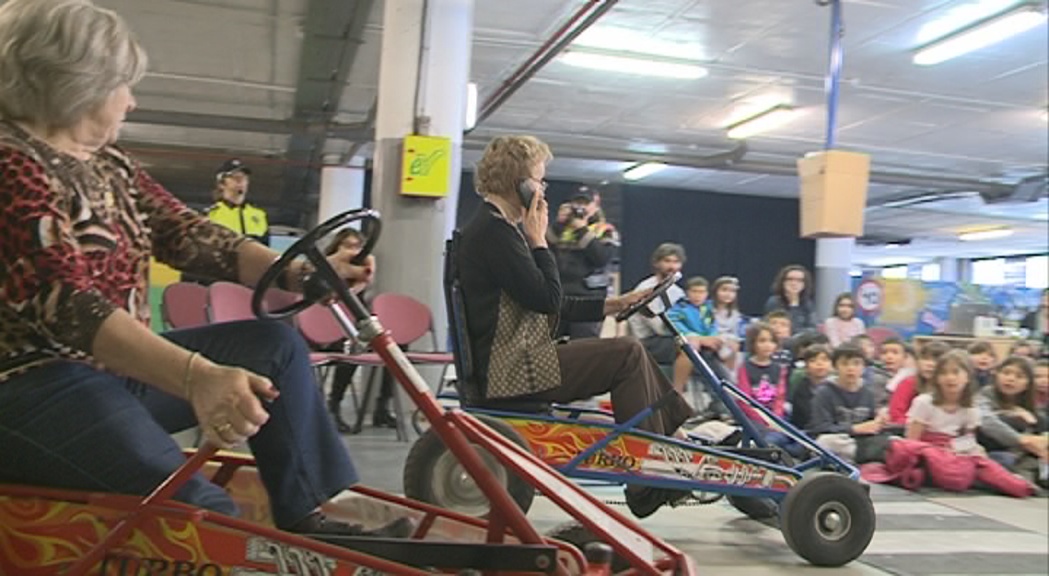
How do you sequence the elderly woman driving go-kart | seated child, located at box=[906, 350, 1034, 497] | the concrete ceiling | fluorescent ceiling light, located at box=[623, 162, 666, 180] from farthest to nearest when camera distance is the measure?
1. fluorescent ceiling light, located at box=[623, 162, 666, 180]
2. the concrete ceiling
3. seated child, located at box=[906, 350, 1034, 497]
4. the elderly woman driving go-kart

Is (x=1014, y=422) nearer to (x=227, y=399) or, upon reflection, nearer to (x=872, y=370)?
(x=872, y=370)

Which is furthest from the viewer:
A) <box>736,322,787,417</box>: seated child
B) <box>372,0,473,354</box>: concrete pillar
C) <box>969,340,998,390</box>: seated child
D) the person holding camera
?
<box>969,340,998,390</box>: seated child

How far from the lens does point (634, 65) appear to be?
8.24 m

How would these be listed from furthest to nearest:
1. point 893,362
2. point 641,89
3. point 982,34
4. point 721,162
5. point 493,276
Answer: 1. point 721,162
2. point 641,89
3. point 982,34
4. point 893,362
5. point 493,276

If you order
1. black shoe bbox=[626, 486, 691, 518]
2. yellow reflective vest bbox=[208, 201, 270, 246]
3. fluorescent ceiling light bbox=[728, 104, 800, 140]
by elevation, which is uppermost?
fluorescent ceiling light bbox=[728, 104, 800, 140]

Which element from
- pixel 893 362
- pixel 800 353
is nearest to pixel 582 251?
pixel 800 353

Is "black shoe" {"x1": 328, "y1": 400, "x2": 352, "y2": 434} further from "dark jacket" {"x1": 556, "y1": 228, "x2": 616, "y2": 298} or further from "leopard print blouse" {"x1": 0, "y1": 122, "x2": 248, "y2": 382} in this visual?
"leopard print blouse" {"x1": 0, "y1": 122, "x2": 248, "y2": 382}

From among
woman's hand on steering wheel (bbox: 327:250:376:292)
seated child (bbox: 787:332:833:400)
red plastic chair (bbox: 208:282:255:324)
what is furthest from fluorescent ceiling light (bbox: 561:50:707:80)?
woman's hand on steering wheel (bbox: 327:250:376:292)

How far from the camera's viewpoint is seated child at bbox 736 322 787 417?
5.10 meters

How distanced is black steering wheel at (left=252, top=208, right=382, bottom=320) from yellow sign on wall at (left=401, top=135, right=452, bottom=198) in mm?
3887

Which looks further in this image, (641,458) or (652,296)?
(652,296)

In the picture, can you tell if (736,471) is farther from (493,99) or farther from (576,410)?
(493,99)

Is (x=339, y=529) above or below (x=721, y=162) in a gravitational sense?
below

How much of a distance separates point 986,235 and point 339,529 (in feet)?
66.7
